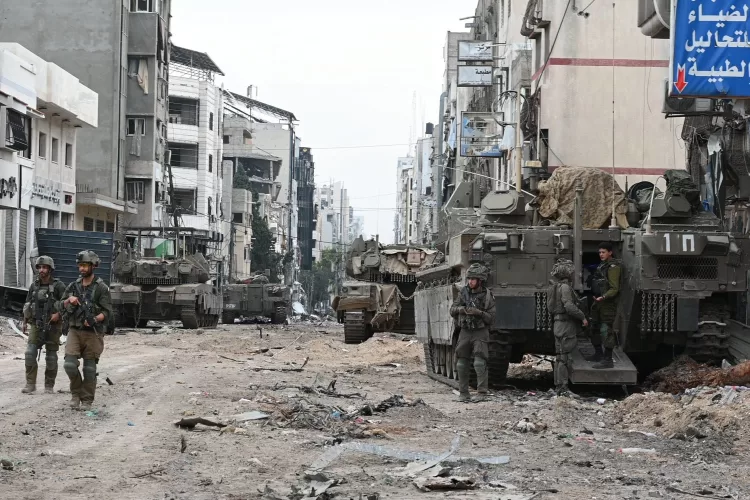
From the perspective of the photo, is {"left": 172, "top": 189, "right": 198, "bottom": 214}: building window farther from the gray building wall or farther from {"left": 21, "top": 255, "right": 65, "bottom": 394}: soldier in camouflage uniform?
{"left": 21, "top": 255, "right": 65, "bottom": 394}: soldier in camouflage uniform

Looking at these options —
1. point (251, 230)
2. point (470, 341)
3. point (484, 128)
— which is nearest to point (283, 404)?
point (470, 341)

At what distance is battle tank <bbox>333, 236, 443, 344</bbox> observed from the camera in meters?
28.1

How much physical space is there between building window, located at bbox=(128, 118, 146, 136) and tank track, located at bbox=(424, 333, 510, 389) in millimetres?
41982

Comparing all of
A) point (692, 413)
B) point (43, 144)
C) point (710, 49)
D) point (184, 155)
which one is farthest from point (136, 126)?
point (692, 413)

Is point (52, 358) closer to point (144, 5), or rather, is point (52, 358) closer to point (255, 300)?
point (255, 300)

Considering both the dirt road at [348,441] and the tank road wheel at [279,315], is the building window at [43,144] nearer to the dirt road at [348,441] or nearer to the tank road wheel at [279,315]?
the tank road wheel at [279,315]

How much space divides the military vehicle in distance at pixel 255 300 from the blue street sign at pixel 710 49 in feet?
101

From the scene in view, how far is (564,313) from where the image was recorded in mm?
13828

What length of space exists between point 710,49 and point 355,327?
1404 cm

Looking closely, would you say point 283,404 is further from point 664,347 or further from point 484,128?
point 484,128

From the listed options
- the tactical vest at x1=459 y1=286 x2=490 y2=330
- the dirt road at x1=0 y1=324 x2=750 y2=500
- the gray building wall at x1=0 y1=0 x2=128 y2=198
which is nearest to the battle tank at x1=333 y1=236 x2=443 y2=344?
the dirt road at x1=0 y1=324 x2=750 y2=500

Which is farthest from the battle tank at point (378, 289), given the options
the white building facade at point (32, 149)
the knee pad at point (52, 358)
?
the knee pad at point (52, 358)

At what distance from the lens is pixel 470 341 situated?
14.2m

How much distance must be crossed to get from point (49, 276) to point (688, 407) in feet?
22.5
